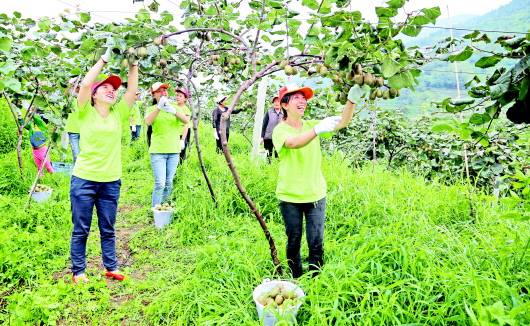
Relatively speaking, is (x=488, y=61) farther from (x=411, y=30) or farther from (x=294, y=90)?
(x=294, y=90)

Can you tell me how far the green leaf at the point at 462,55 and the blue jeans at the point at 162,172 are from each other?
320cm

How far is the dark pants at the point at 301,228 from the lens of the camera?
95.1 inches

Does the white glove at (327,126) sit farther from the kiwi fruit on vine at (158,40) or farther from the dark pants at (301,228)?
the kiwi fruit on vine at (158,40)

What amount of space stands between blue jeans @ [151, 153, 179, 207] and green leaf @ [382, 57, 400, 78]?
2961 millimetres

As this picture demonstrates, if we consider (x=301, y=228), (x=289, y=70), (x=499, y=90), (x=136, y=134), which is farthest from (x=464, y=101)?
(x=136, y=134)

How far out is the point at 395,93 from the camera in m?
1.93

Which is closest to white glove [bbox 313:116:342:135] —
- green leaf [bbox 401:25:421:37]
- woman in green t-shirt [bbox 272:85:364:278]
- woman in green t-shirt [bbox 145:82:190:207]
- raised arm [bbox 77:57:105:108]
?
woman in green t-shirt [bbox 272:85:364:278]

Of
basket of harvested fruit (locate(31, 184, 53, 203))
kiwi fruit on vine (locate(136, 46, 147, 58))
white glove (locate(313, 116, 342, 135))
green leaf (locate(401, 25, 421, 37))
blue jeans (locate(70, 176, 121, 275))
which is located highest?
green leaf (locate(401, 25, 421, 37))

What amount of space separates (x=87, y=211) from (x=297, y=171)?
1.52 metres

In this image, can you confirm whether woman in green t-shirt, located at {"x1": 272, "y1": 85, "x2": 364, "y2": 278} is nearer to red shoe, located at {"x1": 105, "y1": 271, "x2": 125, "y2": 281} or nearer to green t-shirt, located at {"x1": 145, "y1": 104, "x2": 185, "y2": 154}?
red shoe, located at {"x1": 105, "y1": 271, "x2": 125, "y2": 281}

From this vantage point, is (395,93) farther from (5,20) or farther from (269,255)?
(5,20)

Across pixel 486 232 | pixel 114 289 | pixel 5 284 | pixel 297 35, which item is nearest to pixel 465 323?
pixel 486 232

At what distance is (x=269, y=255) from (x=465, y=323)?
1.38 meters

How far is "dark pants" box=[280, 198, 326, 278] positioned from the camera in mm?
2416
